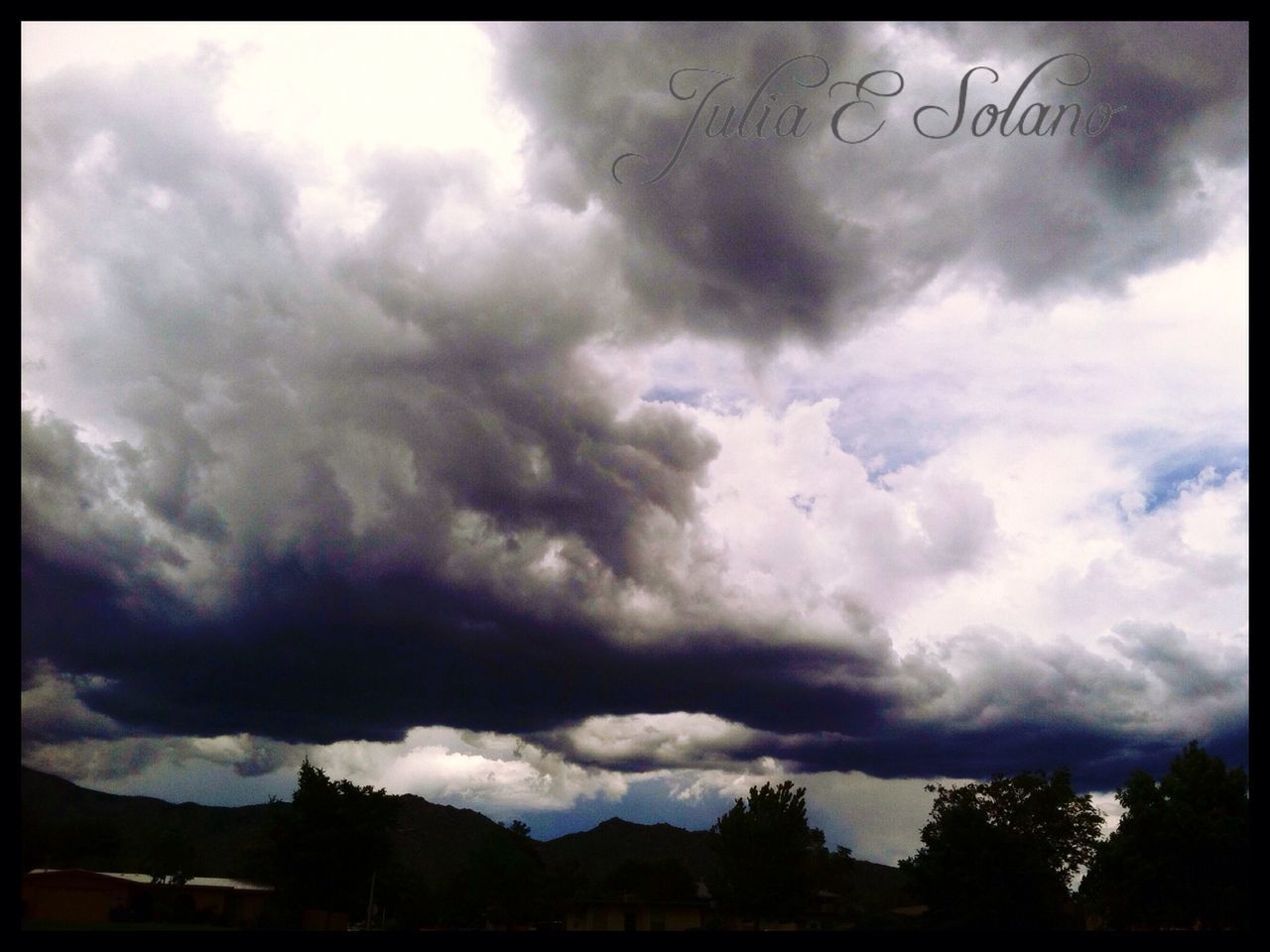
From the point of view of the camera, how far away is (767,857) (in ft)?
274

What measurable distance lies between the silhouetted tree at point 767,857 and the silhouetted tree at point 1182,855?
2495 cm

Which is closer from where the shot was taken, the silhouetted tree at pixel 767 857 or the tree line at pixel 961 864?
the tree line at pixel 961 864

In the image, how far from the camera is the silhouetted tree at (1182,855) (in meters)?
72.8

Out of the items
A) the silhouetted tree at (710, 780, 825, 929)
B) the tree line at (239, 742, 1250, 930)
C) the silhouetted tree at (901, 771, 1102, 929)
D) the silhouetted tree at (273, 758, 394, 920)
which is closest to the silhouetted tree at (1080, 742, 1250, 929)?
the tree line at (239, 742, 1250, 930)

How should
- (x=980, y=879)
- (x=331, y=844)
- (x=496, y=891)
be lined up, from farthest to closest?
(x=496, y=891), (x=331, y=844), (x=980, y=879)

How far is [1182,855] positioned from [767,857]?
1287 inches

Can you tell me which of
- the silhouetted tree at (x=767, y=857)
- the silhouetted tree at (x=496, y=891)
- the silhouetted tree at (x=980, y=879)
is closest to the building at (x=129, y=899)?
the silhouetted tree at (x=496, y=891)

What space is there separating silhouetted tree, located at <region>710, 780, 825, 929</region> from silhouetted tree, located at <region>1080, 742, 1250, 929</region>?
2495cm

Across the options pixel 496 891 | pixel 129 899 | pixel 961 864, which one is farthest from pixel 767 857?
pixel 129 899

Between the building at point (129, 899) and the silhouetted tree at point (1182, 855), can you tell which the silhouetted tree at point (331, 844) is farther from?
the silhouetted tree at point (1182, 855)

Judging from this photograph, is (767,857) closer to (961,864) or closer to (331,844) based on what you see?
(961,864)

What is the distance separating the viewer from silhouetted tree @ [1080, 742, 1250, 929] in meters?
72.8
